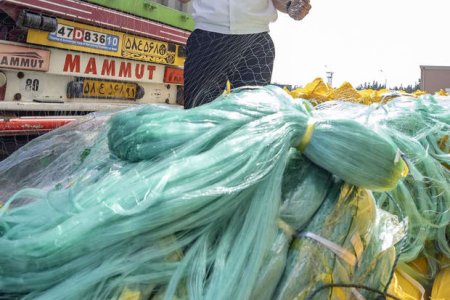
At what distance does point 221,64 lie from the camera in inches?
89.5

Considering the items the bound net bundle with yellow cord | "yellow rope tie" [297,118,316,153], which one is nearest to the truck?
the bound net bundle with yellow cord

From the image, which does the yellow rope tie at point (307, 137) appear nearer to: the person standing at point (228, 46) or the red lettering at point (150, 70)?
the person standing at point (228, 46)

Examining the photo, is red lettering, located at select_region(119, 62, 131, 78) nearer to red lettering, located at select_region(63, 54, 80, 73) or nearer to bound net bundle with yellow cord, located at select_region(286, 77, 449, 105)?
red lettering, located at select_region(63, 54, 80, 73)

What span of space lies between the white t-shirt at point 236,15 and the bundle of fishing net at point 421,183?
28.6 inches

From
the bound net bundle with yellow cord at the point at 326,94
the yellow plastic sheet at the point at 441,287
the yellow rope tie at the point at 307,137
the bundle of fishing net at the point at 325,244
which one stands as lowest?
the yellow plastic sheet at the point at 441,287

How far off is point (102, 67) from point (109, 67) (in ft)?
0.26

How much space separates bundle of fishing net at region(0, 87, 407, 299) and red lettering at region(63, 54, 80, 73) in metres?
2.71

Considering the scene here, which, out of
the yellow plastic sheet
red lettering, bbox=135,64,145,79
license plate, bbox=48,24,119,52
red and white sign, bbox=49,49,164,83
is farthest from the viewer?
red lettering, bbox=135,64,145,79

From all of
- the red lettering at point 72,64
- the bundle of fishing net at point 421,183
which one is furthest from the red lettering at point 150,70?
the bundle of fishing net at point 421,183

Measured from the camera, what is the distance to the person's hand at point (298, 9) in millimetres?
2094

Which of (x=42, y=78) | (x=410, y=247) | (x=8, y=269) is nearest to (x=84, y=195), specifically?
(x=8, y=269)

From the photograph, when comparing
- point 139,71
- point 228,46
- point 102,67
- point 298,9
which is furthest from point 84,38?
point 298,9

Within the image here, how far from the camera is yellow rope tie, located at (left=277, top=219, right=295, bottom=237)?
0.98 m

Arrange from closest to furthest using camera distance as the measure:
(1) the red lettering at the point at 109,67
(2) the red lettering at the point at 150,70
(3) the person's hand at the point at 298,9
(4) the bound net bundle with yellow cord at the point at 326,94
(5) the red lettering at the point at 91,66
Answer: (3) the person's hand at the point at 298,9 < (4) the bound net bundle with yellow cord at the point at 326,94 < (5) the red lettering at the point at 91,66 < (1) the red lettering at the point at 109,67 < (2) the red lettering at the point at 150,70
